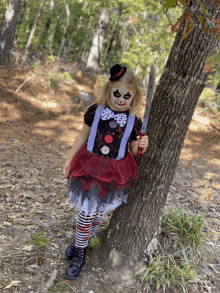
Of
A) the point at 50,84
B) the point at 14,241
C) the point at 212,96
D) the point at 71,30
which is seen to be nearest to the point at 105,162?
the point at 14,241

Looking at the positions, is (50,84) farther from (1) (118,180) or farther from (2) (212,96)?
(1) (118,180)

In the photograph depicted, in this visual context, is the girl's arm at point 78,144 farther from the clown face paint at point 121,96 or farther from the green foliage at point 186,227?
the green foliage at point 186,227

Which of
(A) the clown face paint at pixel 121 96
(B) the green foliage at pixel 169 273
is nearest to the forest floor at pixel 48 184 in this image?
(B) the green foliage at pixel 169 273

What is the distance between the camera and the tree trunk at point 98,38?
12.6 m

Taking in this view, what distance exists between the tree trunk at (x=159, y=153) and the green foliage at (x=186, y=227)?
0.28 meters

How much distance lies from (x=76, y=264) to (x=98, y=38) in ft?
39.4

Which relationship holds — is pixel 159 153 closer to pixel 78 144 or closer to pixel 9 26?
pixel 78 144

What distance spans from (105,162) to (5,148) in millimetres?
4012

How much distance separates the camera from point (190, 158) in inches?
305

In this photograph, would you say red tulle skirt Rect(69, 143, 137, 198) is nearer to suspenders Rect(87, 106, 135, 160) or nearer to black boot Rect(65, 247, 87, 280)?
suspenders Rect(87, 106, 135, 160)

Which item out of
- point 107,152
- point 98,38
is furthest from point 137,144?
point 98,38

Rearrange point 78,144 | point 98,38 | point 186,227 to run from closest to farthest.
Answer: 1. point 78,144
2. point 186,227
3. point 98,38

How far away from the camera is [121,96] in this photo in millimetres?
2275

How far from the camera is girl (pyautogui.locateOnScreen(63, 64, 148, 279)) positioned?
2213 mm
